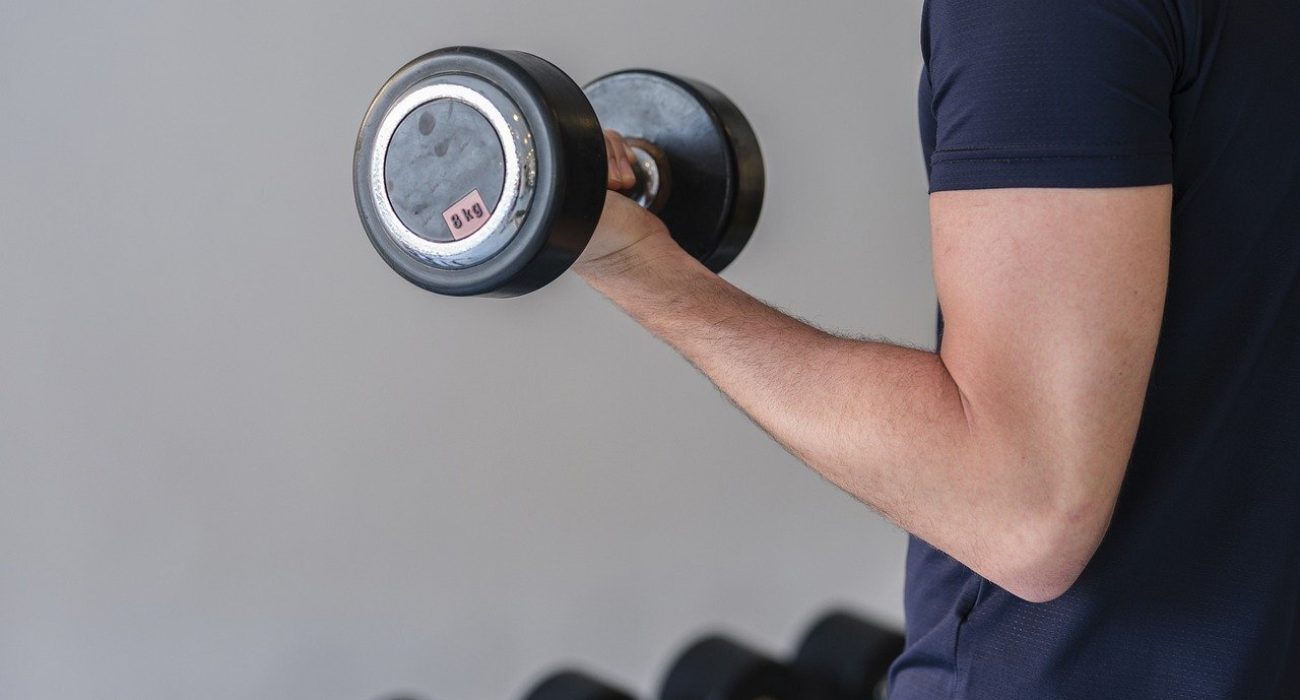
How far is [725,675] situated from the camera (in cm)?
167

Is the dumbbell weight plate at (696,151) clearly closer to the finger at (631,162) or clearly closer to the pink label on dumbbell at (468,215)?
A: the finger at (631,162)

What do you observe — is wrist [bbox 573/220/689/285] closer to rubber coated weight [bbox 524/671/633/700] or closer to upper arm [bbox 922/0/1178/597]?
upper arm [bbox 922/0/1178/597]

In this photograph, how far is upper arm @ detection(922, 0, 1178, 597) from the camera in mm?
521

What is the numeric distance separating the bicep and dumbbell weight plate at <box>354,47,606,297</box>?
0.24 meters

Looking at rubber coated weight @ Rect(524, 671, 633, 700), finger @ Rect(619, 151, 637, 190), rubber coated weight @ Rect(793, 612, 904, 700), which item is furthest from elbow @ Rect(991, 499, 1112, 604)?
rubber coated weight @ Rect(793, 612, 904, 700)

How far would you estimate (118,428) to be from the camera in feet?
4.54

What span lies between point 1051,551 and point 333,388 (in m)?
1.15

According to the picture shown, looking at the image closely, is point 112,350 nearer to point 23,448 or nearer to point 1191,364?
point 23,448

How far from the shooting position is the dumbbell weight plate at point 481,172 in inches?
26.4

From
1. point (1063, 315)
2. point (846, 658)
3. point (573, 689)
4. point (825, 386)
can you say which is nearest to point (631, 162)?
point (825, 386)

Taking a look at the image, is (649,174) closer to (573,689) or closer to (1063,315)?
(1063,315)

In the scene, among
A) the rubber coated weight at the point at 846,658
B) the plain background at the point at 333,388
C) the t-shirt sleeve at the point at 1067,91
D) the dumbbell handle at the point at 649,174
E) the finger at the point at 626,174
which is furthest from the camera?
the rubber coated weight at the point at 846,658

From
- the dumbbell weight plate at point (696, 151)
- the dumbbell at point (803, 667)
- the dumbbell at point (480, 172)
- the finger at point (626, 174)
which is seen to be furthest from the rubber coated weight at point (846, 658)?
the dumbbell at point (480, 172)

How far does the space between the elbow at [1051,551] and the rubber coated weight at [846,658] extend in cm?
124
